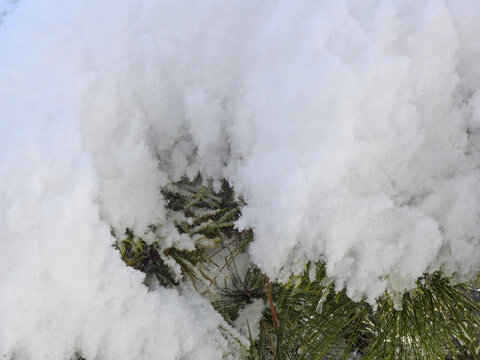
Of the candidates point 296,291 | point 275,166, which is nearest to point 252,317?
point 296,291

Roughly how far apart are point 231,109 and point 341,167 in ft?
0.67

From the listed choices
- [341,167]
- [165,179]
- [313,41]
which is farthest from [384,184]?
[165,179]

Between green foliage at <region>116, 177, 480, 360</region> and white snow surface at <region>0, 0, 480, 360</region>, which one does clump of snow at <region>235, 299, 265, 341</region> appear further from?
white snow surface at <region>0, 0, 480, 360</region>

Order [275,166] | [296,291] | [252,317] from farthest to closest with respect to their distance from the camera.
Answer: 1. [252,317]
2. [296,291]
3. [275,166]

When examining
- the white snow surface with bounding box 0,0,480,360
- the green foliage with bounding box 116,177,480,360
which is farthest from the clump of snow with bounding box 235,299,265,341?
the white snow surface with bounding box 0,0,480,360

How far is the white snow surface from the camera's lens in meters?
0.45

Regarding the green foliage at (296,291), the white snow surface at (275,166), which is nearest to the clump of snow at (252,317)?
the green foliage at (296,291)

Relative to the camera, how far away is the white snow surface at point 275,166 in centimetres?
45

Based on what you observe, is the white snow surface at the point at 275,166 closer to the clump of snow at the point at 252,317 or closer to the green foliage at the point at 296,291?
the green foliage at the point at 296,291

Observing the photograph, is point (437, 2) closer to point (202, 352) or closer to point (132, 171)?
point (132, 171)

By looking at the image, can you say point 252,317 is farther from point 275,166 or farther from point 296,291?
point 275,166

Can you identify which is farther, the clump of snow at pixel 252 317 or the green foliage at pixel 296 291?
the clump of snow at pixel 252 317

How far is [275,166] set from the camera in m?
0.47

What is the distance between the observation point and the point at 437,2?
48 centimetres
